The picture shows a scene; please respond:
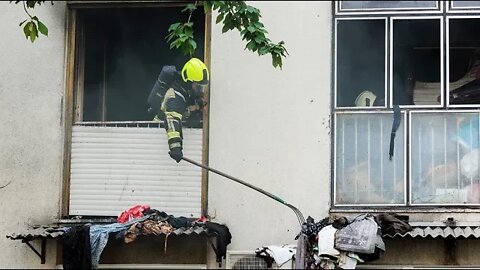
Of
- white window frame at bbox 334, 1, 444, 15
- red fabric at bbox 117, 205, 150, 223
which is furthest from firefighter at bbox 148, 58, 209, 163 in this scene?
white window frame at bbox 334, 1, 444, 15

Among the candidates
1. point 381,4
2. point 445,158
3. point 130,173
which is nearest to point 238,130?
point 130,173

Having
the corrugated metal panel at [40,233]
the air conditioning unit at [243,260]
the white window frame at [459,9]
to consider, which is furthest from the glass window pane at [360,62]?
the corrugated metal panel at [40,233]

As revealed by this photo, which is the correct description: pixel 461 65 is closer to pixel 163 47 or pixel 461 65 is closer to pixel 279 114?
pixel 279 114

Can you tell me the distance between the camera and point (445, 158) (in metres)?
9.41

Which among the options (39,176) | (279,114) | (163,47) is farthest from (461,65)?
(39,176)

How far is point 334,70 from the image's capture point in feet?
31.6

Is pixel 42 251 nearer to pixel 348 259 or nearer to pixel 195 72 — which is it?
pixel 195 72

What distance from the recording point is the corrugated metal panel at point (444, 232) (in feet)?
28.4

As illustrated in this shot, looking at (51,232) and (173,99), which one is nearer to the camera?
(51,232)

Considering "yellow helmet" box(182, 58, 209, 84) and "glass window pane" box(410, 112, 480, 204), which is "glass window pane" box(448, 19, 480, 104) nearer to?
"glass window pane" box(410, 112, 480, 204)

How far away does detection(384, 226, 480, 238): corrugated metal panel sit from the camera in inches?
341

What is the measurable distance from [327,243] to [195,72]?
7.94 feet

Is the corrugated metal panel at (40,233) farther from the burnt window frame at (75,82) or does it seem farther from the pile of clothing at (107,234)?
the burnt window frame at (75,82)

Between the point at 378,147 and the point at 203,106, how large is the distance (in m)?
2.06
